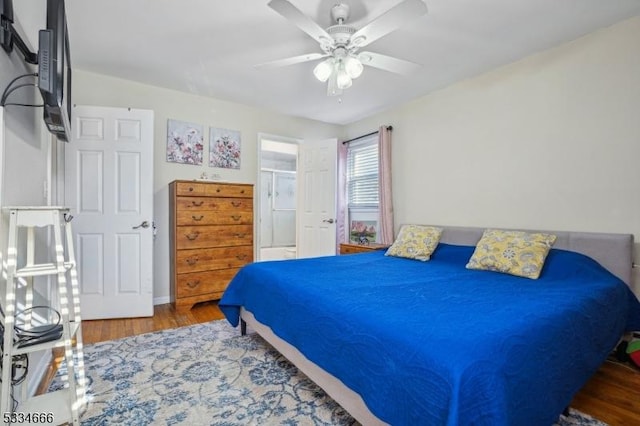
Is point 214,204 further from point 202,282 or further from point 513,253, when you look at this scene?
point 513,253

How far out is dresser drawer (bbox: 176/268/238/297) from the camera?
10.3ft

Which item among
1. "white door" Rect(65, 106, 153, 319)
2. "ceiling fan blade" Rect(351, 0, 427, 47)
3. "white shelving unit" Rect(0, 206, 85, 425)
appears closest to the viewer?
"white shelving unit" Rect(0, 206, 85, 425)

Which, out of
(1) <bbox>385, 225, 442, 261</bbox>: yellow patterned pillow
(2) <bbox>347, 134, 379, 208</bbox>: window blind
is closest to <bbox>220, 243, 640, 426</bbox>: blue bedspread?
(1) <bbox>385, 225, 442, 261</bbox>: yellow patterned pillow

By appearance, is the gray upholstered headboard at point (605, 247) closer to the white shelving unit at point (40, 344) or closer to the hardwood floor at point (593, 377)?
the hardwood floor at point (593, 377)

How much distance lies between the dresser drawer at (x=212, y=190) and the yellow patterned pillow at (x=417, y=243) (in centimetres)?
172

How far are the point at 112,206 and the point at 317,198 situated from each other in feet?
8.01

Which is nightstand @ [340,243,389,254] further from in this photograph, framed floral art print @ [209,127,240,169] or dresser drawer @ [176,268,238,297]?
framed floral art print @ [209,127,240,169]

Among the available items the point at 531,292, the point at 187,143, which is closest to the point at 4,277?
the point at 187,143

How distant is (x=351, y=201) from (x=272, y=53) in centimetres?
245

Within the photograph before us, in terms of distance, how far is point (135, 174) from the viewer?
3.04 m

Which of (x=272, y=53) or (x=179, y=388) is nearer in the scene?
(x=179, y=388)

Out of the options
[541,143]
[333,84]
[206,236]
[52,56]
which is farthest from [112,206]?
[541,143]

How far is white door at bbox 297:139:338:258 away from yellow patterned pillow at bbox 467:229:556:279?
2.08 metres

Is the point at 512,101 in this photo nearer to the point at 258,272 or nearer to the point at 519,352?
the point at 519,352
